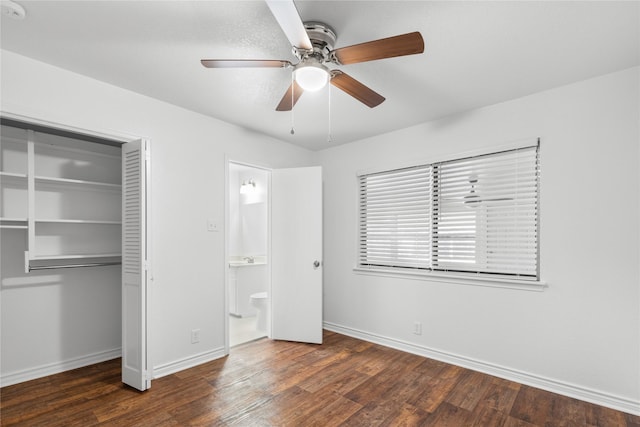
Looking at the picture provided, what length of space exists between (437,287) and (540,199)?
127 cm

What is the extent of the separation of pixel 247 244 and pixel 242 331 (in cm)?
160

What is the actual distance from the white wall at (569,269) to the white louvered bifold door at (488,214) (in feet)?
0.39

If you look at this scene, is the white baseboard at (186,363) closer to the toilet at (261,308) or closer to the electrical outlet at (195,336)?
the electrical outlet at (195,336)

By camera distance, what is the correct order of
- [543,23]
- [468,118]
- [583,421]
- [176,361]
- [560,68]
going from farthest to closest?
[468,118]
[176,361]
[560,68]
[583,421]
[543,23]

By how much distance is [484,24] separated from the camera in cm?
193

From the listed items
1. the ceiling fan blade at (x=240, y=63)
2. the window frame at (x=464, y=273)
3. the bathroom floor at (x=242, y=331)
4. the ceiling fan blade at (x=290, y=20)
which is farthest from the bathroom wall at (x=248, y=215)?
the ceiling fan blade at (x=290, y=20)

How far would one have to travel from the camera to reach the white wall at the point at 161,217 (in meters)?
2.52

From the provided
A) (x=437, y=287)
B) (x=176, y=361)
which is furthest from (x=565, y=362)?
(x=176, y=361)

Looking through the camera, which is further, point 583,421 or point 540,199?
point 540,199

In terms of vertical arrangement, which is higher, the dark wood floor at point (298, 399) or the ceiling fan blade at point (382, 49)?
the ceiling fan blade at point (382, 49)

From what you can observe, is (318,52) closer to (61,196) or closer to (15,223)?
(61,196)

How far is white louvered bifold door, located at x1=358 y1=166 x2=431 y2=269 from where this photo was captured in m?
3.60

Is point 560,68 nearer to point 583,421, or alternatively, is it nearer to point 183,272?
point 583,421

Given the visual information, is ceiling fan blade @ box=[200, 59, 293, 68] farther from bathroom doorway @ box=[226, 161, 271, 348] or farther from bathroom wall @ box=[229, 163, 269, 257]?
bathroom wall @ box=[229, 163, 269, 257]
